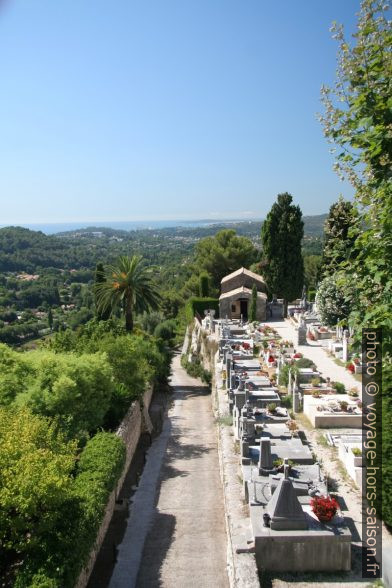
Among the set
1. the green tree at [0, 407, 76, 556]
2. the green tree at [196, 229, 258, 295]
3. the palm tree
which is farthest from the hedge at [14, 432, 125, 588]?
the green tree at [196, 229, 258, 295]

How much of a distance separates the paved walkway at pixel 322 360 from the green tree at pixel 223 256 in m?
16.9

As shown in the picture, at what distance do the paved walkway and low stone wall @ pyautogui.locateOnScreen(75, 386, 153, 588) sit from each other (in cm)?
854

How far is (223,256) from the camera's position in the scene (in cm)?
5106

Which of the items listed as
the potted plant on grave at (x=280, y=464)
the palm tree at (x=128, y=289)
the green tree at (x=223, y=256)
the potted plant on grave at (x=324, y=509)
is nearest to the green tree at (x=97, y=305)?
the palm tree at (x=128, y=289)

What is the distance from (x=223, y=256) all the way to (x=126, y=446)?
118ft

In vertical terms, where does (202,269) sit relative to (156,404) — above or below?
above

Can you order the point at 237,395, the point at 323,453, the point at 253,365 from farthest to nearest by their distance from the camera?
the point at 253,365 → the point at 237,395 → the point at 323,453

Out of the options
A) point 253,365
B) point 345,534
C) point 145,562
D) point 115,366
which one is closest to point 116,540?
point 145,562

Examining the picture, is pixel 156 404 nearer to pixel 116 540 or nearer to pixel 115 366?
pixel 115 366

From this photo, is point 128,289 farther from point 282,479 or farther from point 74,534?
point 74,534

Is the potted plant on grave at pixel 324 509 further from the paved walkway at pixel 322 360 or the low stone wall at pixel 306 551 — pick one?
the paved walkway at pixel 322 360

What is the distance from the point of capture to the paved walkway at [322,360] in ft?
71.1

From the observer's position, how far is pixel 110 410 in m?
18.1

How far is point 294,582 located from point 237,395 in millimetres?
8542
